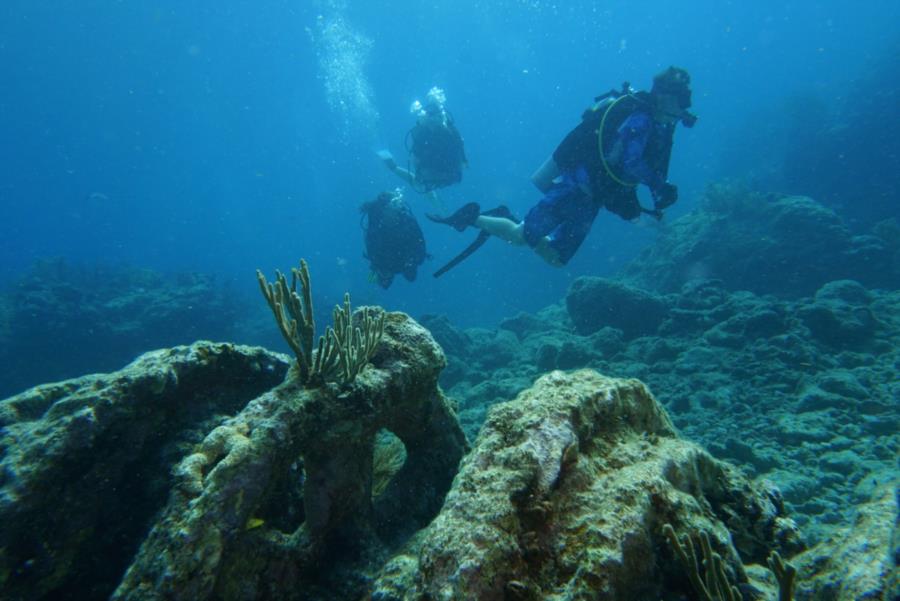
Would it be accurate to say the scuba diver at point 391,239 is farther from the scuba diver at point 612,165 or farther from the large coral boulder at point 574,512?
the large coral boulder at point 574,512

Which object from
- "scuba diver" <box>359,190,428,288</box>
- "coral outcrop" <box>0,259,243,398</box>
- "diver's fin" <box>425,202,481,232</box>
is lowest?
"diver's fin" <box>425,202,481,232</box>

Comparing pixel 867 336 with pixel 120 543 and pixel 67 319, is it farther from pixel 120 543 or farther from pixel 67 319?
pixel 67 319

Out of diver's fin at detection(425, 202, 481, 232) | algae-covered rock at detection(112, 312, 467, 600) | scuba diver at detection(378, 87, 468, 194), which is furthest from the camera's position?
scuba diver at detection(378, 87, 468, 194)

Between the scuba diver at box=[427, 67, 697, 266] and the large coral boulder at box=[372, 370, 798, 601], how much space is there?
593 centimetres

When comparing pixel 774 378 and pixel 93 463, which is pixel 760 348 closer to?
pixel 774 378

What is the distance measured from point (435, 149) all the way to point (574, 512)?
1405 cm

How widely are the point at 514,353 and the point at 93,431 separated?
10722 millimetres

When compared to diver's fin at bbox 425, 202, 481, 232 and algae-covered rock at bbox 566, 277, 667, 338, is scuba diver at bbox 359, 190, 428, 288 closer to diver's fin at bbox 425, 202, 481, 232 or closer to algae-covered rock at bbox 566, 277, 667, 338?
diver's fin at bbox 425, 202, 481, 232

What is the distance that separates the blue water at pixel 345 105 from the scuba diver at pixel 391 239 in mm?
5749

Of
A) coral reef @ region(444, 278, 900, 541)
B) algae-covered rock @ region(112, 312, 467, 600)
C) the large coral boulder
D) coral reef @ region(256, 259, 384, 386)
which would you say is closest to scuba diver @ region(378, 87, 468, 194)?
coral reef @ region(444, 278, 900, 541)

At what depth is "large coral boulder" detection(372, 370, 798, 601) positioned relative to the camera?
153cm

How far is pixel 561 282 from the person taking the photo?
32812mm

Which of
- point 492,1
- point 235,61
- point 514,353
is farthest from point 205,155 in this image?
point 514,353

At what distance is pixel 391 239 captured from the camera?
11258mm
